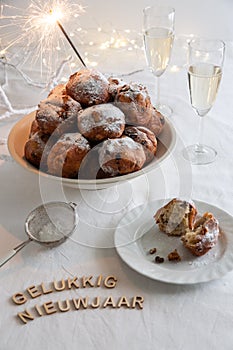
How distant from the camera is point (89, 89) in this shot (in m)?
1.25

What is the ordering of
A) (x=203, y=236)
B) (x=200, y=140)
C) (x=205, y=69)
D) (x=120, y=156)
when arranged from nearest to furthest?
(x=203, y=236) < (x=120, y=156) < (x=205, y=69) < (x=200, y=140)

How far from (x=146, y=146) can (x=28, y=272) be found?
16.5 inches

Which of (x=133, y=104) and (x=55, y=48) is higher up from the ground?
(x=133, y=104)

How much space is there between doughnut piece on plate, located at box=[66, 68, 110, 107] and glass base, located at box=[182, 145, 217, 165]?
0.33 meters

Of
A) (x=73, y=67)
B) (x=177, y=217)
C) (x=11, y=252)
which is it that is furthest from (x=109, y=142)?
(x=73, y=67)

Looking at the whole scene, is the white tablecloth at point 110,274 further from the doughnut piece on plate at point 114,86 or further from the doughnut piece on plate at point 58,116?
the doughnut piece on plate at point 114,86

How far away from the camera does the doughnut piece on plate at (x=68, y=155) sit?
1143mm

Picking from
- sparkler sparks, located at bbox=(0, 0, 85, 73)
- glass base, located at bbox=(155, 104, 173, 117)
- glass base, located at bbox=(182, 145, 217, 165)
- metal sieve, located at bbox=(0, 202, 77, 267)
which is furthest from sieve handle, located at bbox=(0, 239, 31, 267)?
sparkler sparks, located at bbox=(0, 0, 85, 73)

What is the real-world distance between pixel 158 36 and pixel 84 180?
71cm

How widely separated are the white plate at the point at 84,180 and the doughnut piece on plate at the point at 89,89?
7.2 inches

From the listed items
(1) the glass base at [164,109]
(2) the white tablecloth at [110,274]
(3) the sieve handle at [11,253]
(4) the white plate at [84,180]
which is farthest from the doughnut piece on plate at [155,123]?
(3) the sieve handle at [11,253]

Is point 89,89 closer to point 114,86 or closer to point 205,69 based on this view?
point 114,86

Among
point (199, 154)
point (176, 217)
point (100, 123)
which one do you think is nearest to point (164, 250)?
point (176, 217)

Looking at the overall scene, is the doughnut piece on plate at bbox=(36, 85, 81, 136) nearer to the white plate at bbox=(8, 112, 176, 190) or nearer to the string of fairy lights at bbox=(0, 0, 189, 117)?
the white plate at bbox=(8, 112, 176, 190)
